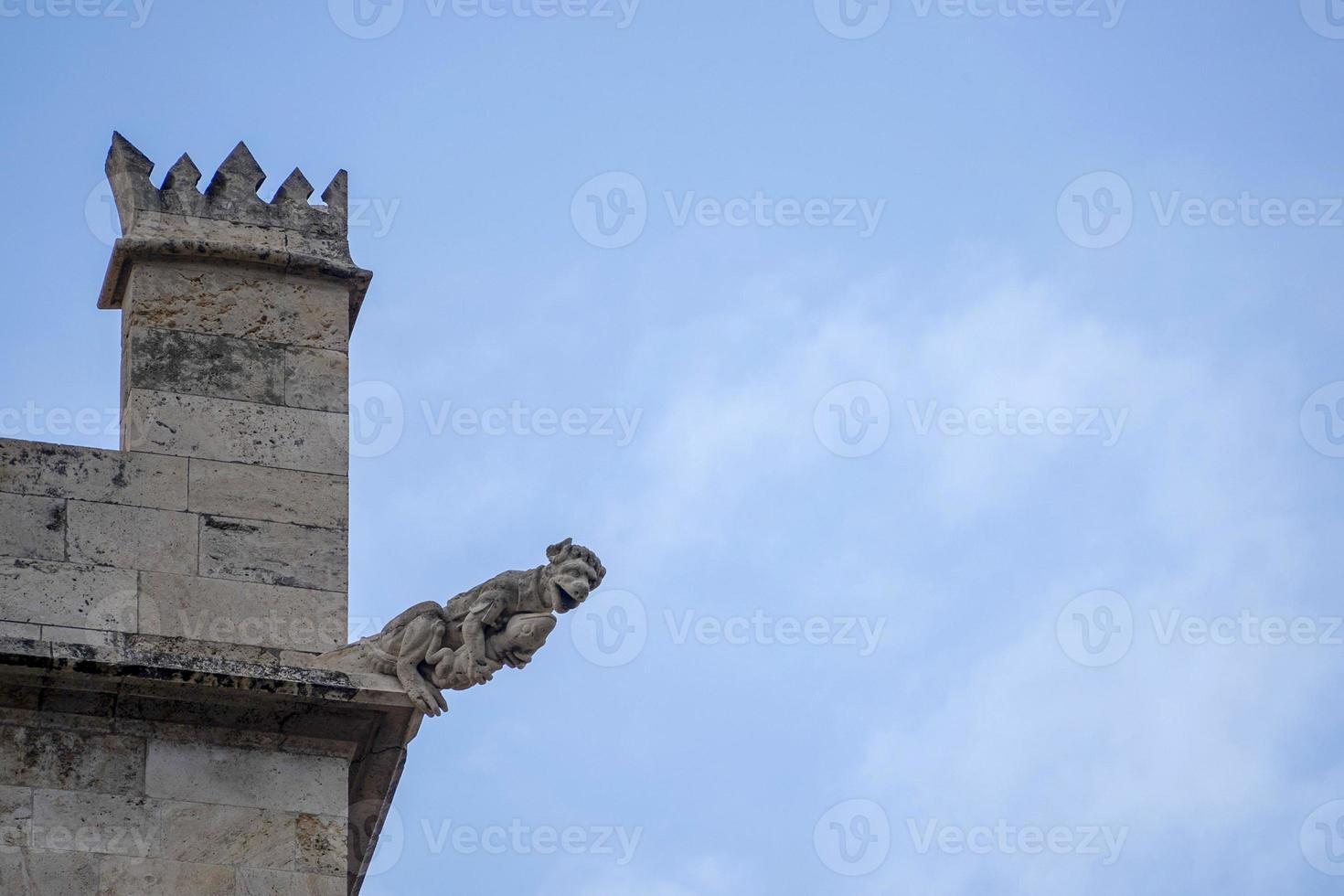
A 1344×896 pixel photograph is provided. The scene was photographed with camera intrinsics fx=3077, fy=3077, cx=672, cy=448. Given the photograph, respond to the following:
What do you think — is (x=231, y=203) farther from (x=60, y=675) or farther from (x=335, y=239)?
(x=60, y=675)

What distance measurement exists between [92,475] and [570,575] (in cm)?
286

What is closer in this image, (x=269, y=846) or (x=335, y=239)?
(x=269, y=846)

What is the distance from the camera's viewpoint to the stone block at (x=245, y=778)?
55.9 feet

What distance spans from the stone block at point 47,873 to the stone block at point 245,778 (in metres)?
0.60

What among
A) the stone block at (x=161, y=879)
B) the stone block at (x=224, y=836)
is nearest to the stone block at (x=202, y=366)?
the stone block at (x=224, y=836)

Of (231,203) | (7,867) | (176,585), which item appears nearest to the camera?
(7,867)

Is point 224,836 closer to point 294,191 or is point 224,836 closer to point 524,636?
point 524,636

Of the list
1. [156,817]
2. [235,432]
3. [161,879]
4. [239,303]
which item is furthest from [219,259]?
[161,879]

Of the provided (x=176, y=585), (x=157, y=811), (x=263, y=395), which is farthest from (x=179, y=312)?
(x=157, y=811)

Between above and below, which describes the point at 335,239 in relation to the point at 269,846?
Answer: above

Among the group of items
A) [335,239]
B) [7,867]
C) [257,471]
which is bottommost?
[7,867]

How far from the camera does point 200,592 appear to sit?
17.7 m

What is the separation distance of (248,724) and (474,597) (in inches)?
59.1

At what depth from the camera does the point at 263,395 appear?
60.7ft
